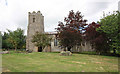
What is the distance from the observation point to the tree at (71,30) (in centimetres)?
1733

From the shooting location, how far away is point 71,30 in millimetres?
18141

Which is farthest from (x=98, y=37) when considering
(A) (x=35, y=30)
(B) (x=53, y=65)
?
(A) (x=35, y=30)

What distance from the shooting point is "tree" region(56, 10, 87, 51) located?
17.3 meters

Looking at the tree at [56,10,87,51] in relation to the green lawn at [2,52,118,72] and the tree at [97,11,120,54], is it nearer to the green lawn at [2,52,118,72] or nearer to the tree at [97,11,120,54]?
the tree at [97,11,120,54]

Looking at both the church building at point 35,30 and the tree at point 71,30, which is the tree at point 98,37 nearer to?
the tree at point 71,30

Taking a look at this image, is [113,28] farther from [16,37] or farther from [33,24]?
[16,37]

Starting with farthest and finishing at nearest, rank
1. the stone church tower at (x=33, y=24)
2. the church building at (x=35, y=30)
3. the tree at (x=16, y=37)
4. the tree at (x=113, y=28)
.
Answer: the stone church tower at (x=33, y=24) < the church building at (x=35, y=30) < the tree at (x=16, y=37) < the tree at (x=113, y=28)

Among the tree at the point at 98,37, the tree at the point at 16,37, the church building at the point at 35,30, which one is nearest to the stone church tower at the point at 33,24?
the church building at the point at 35,30

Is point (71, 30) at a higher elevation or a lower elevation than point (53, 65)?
higher

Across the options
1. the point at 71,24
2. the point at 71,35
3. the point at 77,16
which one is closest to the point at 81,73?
the point at 71,35

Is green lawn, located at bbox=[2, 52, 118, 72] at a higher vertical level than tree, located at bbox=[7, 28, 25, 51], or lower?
lower

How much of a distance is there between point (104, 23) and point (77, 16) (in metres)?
7.09

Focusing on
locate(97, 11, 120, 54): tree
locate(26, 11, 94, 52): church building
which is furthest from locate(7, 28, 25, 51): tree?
locate(97, 11, 120, 54): tree

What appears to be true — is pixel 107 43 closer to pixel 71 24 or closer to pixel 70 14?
pixel 71 24
